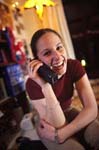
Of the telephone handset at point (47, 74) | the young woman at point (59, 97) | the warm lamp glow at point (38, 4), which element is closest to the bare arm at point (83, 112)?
the young woman at point (59, 97)

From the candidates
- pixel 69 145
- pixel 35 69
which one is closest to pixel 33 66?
pixel 35 69

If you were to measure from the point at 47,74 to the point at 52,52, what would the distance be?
56 mm

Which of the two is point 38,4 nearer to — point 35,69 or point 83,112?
point 35,69

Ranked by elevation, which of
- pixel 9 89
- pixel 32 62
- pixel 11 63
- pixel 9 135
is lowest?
pixel 9 135

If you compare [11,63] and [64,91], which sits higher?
[64,91]

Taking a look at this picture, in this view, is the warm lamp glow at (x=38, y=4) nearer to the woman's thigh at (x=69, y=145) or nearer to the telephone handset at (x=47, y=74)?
the telephone handset at (x=47, y=74)

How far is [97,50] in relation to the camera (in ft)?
3.83

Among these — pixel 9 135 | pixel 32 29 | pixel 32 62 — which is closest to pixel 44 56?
pixel 32 62

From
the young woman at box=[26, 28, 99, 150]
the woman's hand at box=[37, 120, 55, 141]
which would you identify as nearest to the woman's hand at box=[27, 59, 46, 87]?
the young woman at box=[26, 28, 99, 150]

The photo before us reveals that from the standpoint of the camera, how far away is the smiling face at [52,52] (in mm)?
602

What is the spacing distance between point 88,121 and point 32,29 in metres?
0.29

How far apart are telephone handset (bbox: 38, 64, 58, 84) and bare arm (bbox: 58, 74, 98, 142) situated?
0.34 ft

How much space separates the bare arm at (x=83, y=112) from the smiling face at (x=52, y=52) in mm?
84

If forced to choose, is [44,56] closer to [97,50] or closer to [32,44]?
[32,44]
